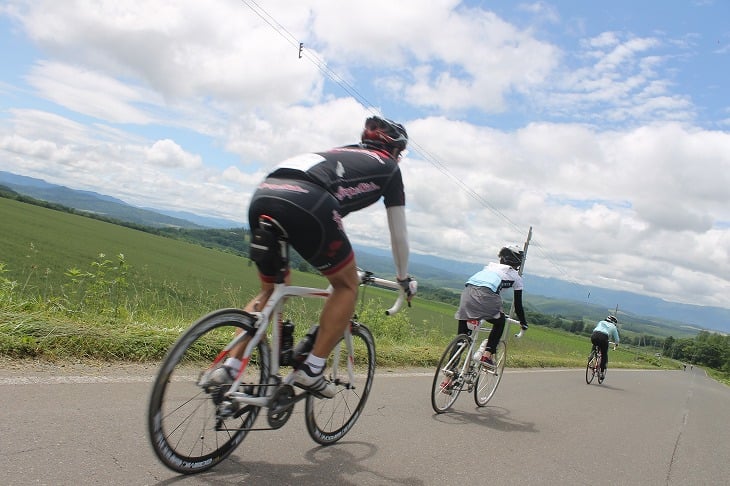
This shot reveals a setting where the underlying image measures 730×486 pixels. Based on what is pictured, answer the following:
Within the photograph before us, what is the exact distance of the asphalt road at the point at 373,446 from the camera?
2584 millimetres

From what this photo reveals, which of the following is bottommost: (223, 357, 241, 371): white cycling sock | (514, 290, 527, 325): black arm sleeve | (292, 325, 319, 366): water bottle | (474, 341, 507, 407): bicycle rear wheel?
(474, 341, 507, 407): bicycle rear wheel

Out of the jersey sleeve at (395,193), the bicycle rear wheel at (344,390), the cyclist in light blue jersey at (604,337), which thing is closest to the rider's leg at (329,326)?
the bicycle rear wheel at (344,390)

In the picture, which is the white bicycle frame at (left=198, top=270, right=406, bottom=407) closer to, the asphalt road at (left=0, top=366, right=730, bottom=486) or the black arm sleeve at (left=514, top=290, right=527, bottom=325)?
the asphalt road at (left=0, top=366, right=730, bottom=486)

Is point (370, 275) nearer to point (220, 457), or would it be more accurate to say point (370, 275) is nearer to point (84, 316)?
point (220, 457)

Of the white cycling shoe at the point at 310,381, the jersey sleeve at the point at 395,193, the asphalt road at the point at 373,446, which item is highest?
the jersey sleeve at the point at 395,193

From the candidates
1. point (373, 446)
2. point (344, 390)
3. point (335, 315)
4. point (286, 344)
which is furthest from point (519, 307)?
point (286, 344)

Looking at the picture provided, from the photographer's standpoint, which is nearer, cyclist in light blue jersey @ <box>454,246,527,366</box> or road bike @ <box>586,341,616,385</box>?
cyclist in light blue jersey @ <box>454,246,527,366</box>

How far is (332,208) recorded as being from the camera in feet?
8.80

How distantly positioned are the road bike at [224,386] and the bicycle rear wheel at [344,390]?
0.10 meters

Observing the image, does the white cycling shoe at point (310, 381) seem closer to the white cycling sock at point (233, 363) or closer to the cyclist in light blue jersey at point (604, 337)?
the white cycling sock at point (233, 363)

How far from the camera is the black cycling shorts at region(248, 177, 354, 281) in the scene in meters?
2.59

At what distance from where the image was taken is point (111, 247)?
4631cm

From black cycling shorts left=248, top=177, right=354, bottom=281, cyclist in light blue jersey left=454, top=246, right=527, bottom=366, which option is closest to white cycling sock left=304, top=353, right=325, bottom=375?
black cycling shorts left=248, top=177, right=354, bottom=281

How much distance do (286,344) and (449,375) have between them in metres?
3.05
